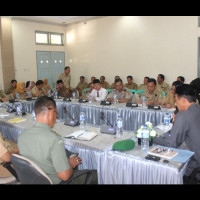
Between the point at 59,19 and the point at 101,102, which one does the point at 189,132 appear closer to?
the point at 101,102

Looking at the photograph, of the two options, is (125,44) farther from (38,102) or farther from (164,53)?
(38,102)

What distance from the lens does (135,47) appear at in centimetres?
754

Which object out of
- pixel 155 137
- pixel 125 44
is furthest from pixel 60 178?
pixel 125 44

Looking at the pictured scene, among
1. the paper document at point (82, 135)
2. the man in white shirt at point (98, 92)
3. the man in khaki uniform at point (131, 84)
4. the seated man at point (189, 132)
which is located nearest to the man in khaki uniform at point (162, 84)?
the man in khaki uniform at point (131, 84)

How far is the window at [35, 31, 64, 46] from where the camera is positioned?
28.4ft

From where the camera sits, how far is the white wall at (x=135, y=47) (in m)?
6.42

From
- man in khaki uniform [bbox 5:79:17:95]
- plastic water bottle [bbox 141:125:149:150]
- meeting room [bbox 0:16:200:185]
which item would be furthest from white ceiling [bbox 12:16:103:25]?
plastic water bottle [bbox 141:125:149:150]

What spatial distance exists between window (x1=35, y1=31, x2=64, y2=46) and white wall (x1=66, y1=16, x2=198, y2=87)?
0.43m

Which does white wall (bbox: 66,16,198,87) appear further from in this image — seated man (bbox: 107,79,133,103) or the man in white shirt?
the man in white shirt

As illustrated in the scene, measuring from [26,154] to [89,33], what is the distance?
25.4 ft

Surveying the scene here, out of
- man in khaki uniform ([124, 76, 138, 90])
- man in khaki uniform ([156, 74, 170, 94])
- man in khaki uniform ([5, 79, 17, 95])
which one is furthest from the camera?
man in khaki uniform ([5, 79, 17, 95])

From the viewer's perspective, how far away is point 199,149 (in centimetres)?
194

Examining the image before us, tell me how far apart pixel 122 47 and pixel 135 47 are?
0.54m

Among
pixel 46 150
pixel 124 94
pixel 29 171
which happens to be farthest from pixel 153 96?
pixel 29 171
